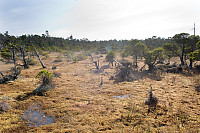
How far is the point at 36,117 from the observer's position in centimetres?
689

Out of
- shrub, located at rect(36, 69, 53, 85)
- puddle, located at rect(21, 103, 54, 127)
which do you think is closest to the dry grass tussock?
puddle, located at rect(21, 103, 54, 127)

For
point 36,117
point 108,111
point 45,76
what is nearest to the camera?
point 36,117

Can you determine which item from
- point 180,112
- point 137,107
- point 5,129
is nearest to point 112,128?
point 137,107

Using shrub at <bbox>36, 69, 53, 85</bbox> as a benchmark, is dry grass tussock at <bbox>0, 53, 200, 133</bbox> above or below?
below

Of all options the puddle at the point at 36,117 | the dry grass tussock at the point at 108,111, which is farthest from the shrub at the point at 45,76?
the puddle at the point at 36,117

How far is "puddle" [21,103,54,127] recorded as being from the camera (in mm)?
6414

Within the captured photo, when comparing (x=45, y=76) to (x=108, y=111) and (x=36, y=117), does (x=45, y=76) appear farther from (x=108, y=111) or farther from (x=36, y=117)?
(x=108, y=111)

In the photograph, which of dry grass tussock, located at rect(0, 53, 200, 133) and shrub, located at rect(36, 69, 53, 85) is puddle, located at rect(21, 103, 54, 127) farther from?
shrub, located at rect(36, 69, 53, 85)

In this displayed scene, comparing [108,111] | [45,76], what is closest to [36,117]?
[108,111]

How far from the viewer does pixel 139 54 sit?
69.5 ft

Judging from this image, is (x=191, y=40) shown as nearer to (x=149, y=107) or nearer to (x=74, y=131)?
(x=149, y=107)

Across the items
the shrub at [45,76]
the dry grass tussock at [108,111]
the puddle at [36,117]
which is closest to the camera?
the dry grass tussock at [108,111]

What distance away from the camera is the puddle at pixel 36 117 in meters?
6.41

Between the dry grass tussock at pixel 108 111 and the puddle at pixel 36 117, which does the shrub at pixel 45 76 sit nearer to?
the dry grass tussock at pixel 108 111
